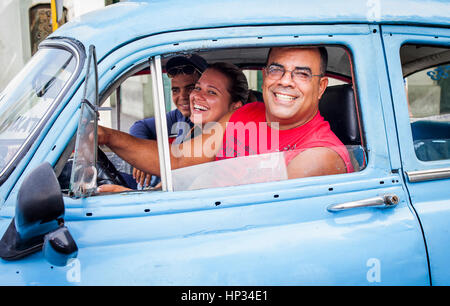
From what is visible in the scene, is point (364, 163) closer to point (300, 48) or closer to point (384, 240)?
point (384, 240)

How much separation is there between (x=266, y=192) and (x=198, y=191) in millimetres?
260

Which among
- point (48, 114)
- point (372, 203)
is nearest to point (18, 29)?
point (48, 114)

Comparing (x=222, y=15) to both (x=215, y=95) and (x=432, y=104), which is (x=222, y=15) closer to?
(x=215, y=95)

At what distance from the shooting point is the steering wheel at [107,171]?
95.4 inches

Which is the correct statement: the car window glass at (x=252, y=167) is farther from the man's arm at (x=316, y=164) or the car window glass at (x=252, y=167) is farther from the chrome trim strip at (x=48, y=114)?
the chrome trim strip at (x=48, y=114)

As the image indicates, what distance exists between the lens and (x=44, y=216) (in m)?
1.15

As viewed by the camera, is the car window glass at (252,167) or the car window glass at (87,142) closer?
the car window glass at (87,142)

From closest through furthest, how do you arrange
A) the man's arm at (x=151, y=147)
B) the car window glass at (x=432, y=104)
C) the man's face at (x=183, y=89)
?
1. the man's arm at (x=151, y=147)
2. the car window glass at (x=432, y=104)
3. the man's face at (x=183, y=89)

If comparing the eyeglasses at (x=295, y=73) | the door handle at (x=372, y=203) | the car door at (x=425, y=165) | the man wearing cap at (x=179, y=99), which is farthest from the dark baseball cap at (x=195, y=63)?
the door handle at (x=372, y=203)

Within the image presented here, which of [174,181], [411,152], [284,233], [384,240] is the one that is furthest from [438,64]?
[174,181]

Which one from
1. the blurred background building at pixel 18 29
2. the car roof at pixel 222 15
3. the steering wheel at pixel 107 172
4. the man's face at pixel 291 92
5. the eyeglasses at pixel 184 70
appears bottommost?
the steering wheel at pixel 107 172

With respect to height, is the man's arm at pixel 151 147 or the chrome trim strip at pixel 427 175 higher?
the man's arm at pixel 151 147

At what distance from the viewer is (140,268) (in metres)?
1.35
